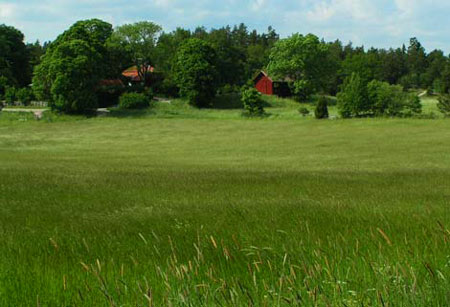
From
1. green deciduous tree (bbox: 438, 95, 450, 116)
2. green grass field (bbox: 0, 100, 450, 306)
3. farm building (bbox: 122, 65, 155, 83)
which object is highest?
farm building (bbox: 122, 65, 155, 83)

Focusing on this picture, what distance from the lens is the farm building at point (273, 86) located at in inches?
4471

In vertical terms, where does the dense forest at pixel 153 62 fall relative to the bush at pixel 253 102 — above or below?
above

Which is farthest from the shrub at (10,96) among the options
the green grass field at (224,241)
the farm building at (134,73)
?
the green grass field at (224,241)

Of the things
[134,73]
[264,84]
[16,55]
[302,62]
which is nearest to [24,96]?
[134,73]

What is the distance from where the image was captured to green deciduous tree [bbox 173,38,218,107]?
3666 inches

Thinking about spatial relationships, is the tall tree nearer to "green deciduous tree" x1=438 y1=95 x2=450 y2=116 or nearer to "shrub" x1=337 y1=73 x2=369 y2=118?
"shrub" x1=337 y1=73 x2=369 y2=118

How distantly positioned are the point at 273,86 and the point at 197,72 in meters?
26.4

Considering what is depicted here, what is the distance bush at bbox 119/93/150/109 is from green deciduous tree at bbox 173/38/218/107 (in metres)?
9.53

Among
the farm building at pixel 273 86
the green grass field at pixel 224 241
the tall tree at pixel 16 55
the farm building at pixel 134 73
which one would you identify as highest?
the tall tree at pixel 16 55

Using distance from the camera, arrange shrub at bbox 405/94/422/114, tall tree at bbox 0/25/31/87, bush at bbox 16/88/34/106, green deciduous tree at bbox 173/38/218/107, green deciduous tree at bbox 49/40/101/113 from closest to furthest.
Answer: shrub at bbox 405/94/422/114
green deciduous tree at bbox 49/40/101/113
bush at bbox 16/88/34/106
green deciduous tree at bbox 173/38/218/107
tall tree at bbox 0/25/31/87

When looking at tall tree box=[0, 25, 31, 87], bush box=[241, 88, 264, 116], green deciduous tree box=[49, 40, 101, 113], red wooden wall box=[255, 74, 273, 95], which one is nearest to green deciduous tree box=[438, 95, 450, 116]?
bush box=[241, 88, 264, 116]

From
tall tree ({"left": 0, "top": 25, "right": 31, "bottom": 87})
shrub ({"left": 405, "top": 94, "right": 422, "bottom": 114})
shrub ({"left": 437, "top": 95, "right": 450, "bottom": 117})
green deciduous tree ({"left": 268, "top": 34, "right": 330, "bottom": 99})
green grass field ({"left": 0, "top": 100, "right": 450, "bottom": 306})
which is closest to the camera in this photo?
green grass field ({"left": 0, "top": 100, "right": 450, "bottom": 306})

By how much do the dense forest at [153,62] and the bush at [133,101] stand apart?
6249 mm

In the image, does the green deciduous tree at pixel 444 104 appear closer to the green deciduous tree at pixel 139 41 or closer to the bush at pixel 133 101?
the bush at pixel 133 101
